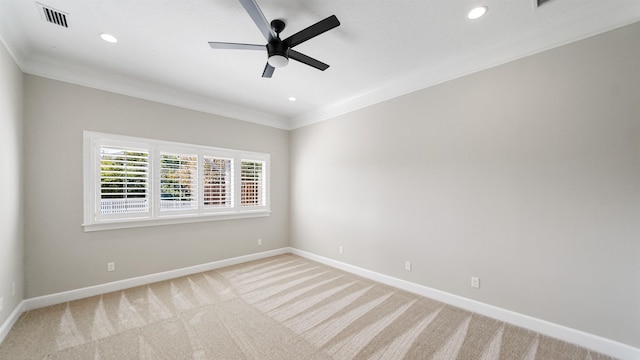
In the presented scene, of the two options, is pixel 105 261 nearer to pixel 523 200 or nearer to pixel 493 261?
pixel 493 261

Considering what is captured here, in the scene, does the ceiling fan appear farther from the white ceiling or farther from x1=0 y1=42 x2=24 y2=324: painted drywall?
x1=0 y1=42 x2=24 y2=324: painted drywall

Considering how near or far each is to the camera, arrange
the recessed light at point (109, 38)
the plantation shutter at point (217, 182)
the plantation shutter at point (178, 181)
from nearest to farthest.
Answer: the recessed light at point (109, 38) → the plantation shutter at point (178, 181) → the plantation shutter at point (217, 182)

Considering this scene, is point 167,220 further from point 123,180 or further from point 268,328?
point 268,328

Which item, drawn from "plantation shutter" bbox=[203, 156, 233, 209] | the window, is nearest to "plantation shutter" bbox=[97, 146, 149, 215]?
the window

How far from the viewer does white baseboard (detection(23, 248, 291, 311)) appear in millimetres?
2967

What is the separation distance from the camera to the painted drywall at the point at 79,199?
2.97m

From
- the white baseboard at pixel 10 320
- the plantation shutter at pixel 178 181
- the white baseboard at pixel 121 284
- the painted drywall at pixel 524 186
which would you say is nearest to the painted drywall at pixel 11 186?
the white baseboard at pixel 10 320

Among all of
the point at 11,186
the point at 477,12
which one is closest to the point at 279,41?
the point at 477,12

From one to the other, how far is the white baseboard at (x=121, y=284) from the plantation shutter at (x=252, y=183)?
108 cm

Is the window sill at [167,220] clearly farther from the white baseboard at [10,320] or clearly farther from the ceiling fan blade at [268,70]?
the ceiling fan blade at [268,70]

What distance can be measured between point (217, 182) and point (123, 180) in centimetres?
137

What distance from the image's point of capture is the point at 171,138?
397 cm

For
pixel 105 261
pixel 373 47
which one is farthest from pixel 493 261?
pixel 105 261

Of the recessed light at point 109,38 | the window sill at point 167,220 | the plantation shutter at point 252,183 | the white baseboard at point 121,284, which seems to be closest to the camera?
the recessed light at point 109,38
